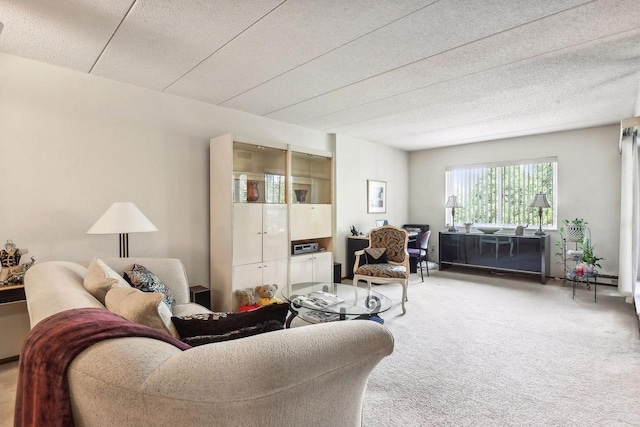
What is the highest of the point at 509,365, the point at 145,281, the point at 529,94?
the point at 529,94

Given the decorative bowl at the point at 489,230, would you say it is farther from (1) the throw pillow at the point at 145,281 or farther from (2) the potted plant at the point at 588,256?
(1) the throw pillow at the point at 145,281

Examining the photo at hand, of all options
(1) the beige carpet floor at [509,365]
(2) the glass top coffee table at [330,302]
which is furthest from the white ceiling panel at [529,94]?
(1) the beige carpet floor at [509,365]

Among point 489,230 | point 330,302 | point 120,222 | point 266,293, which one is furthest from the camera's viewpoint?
point 489,230

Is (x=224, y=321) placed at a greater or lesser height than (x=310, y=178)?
lesser

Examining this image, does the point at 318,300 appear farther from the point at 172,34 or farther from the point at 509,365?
the point at 172,34

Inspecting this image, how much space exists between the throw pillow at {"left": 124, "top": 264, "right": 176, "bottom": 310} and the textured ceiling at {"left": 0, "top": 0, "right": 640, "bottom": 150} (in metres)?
1.71

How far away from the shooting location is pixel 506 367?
2.54 m

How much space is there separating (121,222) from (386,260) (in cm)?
310

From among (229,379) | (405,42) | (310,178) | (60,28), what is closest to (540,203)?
(310,178)

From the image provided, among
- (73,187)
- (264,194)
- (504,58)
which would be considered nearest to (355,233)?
(264,194)

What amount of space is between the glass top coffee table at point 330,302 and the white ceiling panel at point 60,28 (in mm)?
2443

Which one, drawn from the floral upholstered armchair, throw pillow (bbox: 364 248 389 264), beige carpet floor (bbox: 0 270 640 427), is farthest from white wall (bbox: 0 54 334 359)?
throw pillow (bbox: 364 248 389 264)

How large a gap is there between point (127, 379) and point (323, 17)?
2.18 metres

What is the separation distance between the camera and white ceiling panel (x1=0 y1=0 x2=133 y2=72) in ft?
6.64
